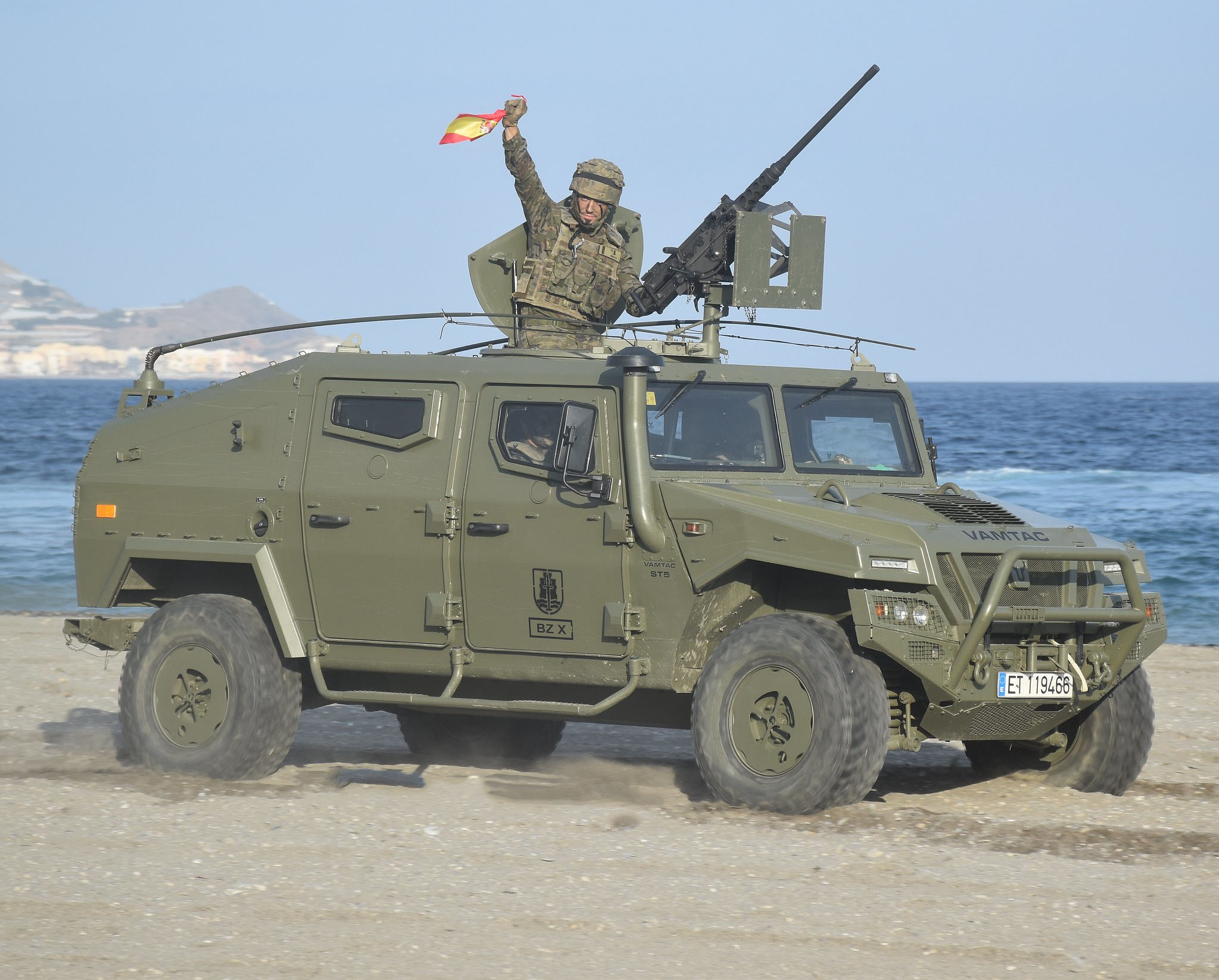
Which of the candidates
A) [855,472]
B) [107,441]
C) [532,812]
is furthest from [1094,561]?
[107,441]

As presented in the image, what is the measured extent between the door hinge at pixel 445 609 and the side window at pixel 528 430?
723 mm

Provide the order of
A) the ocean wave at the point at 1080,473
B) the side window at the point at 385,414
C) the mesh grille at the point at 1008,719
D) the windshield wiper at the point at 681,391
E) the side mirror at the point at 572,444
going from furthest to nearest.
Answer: the ocean wave at the point at 1080,473 < the side window at the point at 385,414 < the windshield wiper at the point at 681,391 < the side mirror at the point at 572,444 < the mesh grille at the point at 1008,719

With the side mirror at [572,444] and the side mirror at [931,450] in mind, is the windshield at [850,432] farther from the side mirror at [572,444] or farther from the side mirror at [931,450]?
the side mirror at [572,444]

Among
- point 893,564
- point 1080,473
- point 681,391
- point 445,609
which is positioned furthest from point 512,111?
point 1080,473

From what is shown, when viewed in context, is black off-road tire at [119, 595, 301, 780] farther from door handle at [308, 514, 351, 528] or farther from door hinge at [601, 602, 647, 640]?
door hinge at [601, 602, 647, 640]

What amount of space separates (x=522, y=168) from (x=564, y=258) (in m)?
0.58

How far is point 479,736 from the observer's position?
1028cm

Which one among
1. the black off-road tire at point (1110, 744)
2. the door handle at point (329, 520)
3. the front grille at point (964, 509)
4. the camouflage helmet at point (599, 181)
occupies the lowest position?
the black off-road tire at point (1110, 744)

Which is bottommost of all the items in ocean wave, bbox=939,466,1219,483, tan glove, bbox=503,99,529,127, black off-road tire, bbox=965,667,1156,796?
black off-road tire, bbox=965,667,1156,796

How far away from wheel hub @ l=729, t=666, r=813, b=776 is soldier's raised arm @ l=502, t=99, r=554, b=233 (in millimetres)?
3410

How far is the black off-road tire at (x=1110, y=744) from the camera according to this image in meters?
8.53

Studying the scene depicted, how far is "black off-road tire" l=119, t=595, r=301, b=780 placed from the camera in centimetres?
880

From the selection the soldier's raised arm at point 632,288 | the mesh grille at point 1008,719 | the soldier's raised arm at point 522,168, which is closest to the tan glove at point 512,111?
the soldier's raised arm at point 522,168

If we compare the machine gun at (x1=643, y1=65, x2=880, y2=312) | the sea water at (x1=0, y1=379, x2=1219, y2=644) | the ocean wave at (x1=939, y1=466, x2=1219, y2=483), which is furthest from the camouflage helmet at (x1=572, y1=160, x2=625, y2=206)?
the ocean wave at (x1=939, y1=466, x2=1219, y2=483)
